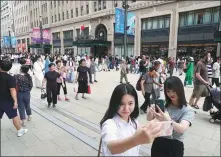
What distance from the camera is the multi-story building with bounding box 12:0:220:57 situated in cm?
2259

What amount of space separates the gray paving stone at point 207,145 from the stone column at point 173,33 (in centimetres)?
2155

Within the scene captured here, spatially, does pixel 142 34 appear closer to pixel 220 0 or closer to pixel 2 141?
pixel 220 0

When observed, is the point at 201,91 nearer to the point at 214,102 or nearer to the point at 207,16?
the point at 214,102

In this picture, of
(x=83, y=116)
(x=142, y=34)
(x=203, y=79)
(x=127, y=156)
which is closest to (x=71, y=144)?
(x=83, y=116)

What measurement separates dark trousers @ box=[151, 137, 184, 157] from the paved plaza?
6.27ft

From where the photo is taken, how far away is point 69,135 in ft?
15.8

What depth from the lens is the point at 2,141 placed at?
4535 millimetres

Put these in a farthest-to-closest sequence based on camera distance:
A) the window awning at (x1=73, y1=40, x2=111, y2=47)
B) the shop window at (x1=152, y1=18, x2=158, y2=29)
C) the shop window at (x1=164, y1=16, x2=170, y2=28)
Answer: the window awning at (x1=73, y1=40, x2=111, y2=47), the shop window at (x1=152, y1=18, x2=158, y2=29), the shop window at (x1=164, y1=16, x2=170, y2=28)

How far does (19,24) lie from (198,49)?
223 feet

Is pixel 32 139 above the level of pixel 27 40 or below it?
below

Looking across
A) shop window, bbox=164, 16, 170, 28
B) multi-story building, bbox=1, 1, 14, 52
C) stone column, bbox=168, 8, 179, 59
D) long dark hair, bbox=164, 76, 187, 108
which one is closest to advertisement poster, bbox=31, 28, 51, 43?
shop window, bbox=164, 16, 170, 28

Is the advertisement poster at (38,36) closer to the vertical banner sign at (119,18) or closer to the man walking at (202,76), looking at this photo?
the vertical banner sign at (119,18)

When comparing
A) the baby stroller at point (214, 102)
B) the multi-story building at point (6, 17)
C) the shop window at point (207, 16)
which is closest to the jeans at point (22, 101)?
the baby stroller at point (214, 102)

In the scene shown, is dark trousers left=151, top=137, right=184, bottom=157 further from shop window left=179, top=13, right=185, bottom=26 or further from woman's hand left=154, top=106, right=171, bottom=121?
shop window left=179, top=13, right=185, bottom=26
